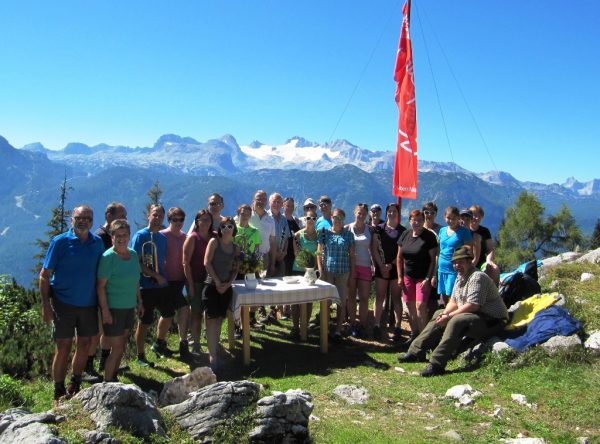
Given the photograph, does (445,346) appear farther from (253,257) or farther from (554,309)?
(253,257)

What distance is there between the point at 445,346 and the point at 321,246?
2641 mm

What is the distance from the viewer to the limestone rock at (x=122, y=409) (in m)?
4.16

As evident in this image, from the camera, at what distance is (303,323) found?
8852mm

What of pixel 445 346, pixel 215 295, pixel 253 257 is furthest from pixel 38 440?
pixel 445 346

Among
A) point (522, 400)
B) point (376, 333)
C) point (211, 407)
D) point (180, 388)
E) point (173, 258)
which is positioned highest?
point (173, 258)

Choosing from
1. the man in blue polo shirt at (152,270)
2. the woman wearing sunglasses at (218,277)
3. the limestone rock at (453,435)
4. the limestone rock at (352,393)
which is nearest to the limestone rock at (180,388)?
the woman wearing sunglasses at (218,277)

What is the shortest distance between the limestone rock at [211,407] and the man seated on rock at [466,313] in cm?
318

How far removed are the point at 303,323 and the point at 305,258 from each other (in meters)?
1.27

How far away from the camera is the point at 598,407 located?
5.31 meters

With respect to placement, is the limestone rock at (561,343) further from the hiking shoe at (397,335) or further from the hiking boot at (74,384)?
the hiking boot at (74,384)

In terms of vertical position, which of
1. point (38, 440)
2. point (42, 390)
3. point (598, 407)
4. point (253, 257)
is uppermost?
point (253, 257)

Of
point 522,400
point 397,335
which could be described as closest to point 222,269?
point 397,335

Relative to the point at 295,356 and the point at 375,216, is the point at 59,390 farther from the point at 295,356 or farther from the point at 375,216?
the point at 375,216

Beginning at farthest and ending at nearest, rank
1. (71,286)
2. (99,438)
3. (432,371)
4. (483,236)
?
(483,236), (432,371), (71,286), (99,438)
